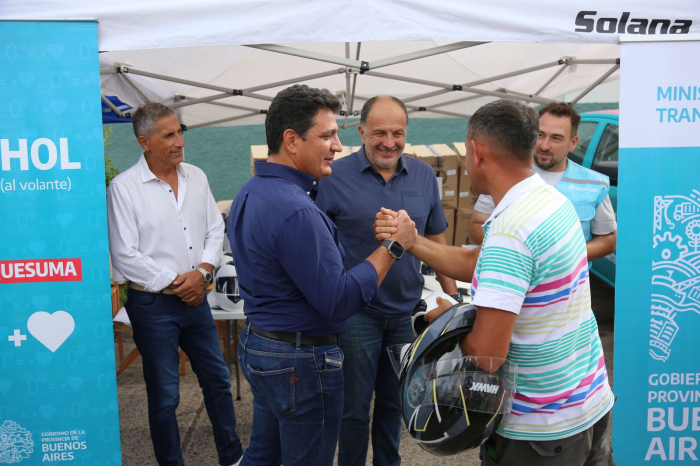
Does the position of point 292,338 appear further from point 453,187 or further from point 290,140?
point 453,187

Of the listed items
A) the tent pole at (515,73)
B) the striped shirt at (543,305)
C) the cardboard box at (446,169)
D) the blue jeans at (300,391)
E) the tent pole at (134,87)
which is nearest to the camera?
the striped shirt at (543,305)

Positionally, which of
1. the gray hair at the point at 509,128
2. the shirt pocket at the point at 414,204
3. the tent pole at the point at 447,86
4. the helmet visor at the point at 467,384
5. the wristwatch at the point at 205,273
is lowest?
the helmet visor at the point at 467,384

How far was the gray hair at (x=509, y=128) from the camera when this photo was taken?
1.83m

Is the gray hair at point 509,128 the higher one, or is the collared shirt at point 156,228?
the gray hair at point 509,128

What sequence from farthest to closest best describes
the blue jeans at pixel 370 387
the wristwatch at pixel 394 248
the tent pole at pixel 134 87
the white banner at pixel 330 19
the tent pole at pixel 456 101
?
the tent pole at pixel 456 101
the tent pole at pixel 134 87
the blue jeans at pixel 370 387
the white banner at pixel 330 19
the wristwatch at pixel 394 248

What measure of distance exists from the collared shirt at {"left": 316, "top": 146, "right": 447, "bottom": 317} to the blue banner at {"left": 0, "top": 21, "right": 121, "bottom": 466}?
3.59ft

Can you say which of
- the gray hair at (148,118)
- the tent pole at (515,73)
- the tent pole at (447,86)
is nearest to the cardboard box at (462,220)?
the tent pole at (447,86)

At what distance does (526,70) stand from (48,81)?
3.50 meters

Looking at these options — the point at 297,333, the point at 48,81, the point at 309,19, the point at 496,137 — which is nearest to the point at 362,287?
the point at 297,333

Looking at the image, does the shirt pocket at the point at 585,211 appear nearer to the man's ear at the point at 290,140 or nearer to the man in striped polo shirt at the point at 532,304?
the man in striped polo shirt at the point at 532,304

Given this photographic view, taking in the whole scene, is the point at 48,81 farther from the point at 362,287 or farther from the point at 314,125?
the point at 362,287

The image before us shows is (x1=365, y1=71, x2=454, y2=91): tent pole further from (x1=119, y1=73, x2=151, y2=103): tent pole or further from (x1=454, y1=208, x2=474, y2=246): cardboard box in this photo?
(x1=119, y1=73, x2=151, y2=103): tent pole

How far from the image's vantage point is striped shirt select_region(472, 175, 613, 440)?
5.60 ft

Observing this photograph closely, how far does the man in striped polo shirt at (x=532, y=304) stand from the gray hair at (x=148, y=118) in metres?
2.02
